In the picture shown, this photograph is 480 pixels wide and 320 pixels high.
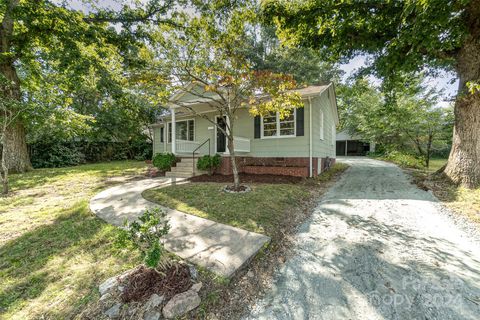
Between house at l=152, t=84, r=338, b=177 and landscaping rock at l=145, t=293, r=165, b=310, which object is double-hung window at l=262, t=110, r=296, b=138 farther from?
landscaping rock at l=145, t=293, r=165, b=310

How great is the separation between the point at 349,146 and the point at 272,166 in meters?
25.2

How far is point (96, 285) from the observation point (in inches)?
90.1

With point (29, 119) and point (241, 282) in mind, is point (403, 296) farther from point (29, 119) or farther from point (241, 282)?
point (29, 119)

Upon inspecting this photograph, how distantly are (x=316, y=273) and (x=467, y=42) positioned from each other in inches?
344

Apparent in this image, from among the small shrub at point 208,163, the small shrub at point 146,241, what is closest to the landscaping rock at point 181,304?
the small shrub at point 146,241

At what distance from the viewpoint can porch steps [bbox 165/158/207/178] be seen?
29.6 feet

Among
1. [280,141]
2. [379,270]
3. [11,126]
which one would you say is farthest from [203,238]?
[11,126]

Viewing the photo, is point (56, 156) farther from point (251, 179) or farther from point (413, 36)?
point (413, 36)

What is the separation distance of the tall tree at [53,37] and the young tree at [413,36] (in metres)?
5.91

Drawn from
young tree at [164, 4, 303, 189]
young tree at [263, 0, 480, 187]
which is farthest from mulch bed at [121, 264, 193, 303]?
young tree at [263, 0, 480, 187]

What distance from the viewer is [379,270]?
8.66 feet

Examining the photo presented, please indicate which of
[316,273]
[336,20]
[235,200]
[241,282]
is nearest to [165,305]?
[241,282]

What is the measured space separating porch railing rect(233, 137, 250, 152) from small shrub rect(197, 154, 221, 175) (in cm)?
97

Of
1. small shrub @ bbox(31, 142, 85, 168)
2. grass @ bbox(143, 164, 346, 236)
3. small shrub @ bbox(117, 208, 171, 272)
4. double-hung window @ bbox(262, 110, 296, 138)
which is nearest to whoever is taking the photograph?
small shrub @ bbox(117, 208, 171, 272)
